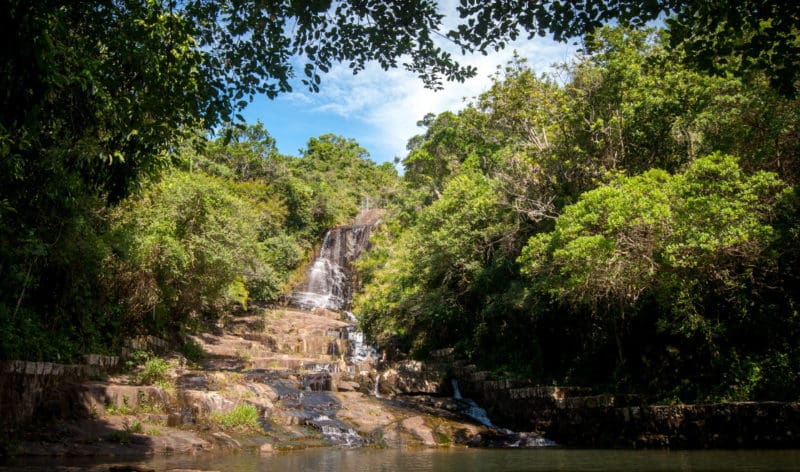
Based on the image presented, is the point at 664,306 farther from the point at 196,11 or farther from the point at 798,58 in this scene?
the point at 196,11

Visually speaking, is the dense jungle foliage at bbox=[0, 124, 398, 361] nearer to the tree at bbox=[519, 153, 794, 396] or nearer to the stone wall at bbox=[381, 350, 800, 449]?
the tree at bbox=[519, 153, 794, 396]

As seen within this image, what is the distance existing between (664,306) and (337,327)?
16816 millimetres

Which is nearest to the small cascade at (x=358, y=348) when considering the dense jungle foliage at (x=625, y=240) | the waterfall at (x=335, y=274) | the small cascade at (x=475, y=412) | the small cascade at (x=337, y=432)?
the waterfall at (x=335, y=274)

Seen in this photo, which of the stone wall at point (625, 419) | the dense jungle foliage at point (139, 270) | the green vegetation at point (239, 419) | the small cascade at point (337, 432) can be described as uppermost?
the dense jungle foliage at point (139, 270)

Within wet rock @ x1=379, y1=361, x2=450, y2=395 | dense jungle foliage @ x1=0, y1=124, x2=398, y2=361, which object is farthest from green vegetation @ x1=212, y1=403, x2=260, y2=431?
wet rock @ x1=379, y1=361, x2=450, y2=395

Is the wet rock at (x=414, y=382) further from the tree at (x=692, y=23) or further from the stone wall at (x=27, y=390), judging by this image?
the tree at (x=692, y=23)

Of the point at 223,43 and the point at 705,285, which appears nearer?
the point at 223,43

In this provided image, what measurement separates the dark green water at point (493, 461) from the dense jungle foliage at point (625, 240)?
2370 millimetres

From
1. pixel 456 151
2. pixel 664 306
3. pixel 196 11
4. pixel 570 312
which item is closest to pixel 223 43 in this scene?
pixel 196 11

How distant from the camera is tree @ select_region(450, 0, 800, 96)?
4.07 m

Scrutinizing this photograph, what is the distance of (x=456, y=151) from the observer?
32594 millimetres

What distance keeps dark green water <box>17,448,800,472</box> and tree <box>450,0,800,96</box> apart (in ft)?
15.5

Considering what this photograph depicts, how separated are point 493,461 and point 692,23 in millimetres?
6694

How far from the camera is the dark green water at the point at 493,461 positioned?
21.8 feet
